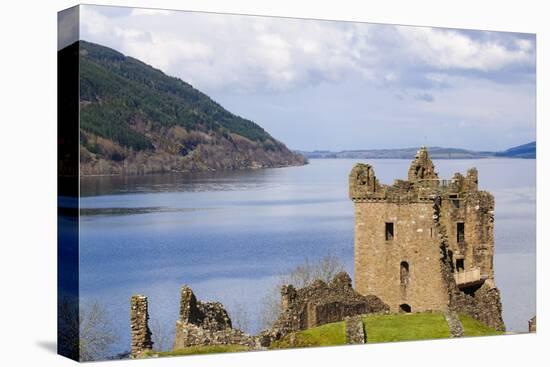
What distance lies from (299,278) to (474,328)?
4.99 m

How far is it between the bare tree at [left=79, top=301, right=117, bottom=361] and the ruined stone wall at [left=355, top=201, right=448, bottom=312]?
402 inches

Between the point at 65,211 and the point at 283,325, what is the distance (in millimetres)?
6725

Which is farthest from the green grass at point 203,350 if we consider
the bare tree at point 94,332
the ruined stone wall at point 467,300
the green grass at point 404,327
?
the ruined stone wall at point 467,300

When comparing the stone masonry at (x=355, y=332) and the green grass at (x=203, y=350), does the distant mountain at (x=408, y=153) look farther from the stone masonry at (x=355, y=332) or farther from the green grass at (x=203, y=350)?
the green grass at (x=203, y=350)

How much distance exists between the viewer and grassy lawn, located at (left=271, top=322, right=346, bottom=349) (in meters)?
32.8

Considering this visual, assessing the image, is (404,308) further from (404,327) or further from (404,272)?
(404,327)

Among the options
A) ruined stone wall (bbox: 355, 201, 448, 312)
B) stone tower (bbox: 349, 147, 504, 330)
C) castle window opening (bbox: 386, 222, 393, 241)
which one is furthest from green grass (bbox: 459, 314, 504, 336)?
castle window opening (bbox: 386, 222, 393, 241)

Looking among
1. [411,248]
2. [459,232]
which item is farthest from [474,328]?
[459,232]

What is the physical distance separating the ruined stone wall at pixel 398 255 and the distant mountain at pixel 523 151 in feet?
8.42

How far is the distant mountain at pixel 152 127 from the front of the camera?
98.7 ft

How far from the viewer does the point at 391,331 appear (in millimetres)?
34125

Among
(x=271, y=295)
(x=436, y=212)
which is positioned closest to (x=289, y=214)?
(x=271, y=295)

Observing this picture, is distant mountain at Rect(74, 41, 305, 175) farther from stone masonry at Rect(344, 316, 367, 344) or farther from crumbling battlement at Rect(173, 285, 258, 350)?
stone masonry at Rect(344, 316, 367, 344)

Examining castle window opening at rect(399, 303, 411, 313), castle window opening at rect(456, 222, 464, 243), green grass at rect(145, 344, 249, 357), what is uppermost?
castle window opening at rect(456, 222, 464, 243)
